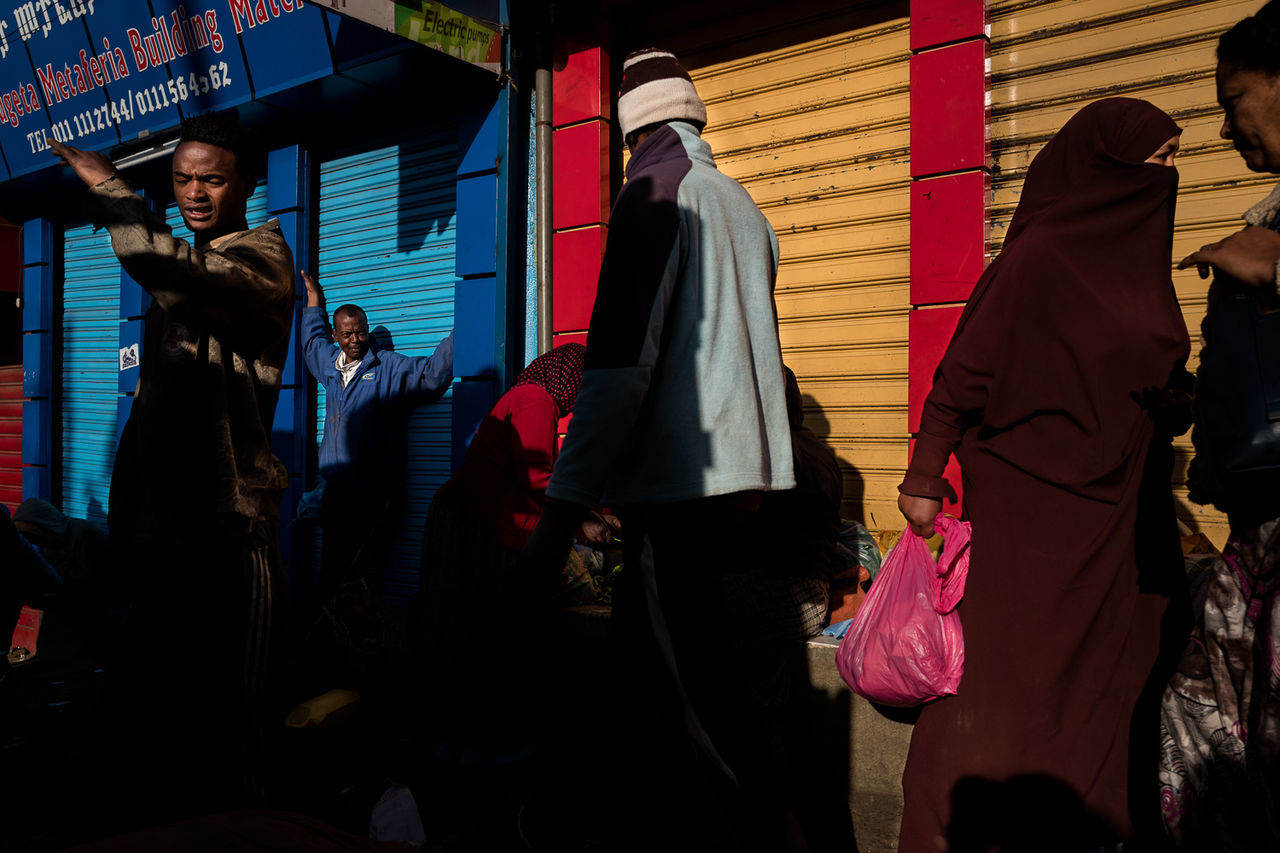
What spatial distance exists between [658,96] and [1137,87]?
3036mm

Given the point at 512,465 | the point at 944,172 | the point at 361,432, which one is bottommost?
the point at 512,465

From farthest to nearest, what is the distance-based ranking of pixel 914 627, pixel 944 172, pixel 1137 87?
1. pixel 944 172
2. pixel 1137 87
3. pixel 914 627

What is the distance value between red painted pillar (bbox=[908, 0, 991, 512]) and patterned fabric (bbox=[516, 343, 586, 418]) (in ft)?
5.84

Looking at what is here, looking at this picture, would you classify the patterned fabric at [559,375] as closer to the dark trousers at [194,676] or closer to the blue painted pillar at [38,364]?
the dark trousers at [194,676]

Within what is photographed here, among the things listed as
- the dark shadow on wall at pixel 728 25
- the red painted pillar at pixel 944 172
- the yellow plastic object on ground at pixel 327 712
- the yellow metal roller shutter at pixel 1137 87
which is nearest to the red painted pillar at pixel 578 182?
the dark shadow on wall at pixel 728 25

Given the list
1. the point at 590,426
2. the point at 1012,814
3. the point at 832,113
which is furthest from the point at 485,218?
the point at 1012,814

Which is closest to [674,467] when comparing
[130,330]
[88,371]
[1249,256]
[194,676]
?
[1249,256]

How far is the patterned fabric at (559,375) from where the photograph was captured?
12.7 ft

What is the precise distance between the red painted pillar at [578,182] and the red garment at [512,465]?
202 cm

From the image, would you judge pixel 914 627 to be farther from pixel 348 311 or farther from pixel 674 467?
pixel 348 311

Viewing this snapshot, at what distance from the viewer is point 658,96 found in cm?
229

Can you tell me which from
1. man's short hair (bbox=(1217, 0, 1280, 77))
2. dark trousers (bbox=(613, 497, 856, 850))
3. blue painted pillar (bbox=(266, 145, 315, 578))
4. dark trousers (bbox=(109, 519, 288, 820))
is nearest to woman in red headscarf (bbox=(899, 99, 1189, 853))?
man's short hair (bbox=(1217, 0, 1280, 77))

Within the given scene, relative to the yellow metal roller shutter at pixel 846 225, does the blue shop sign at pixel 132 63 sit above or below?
above

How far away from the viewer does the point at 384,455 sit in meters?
6.60
